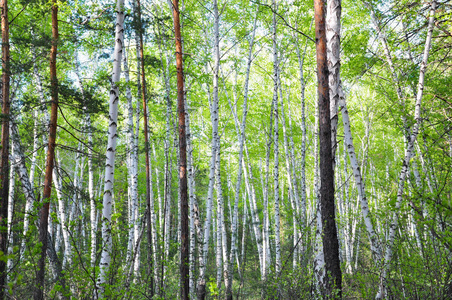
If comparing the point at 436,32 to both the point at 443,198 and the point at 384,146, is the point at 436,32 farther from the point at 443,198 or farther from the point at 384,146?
the point at 384,146

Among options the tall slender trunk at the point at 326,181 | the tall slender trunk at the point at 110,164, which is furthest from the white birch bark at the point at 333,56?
the tall slender trunk at the point at 110,164

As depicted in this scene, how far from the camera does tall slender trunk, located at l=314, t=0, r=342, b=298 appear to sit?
394 centimetres

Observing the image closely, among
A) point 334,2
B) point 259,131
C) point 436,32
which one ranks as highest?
point 259,131

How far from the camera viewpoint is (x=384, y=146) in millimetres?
20250

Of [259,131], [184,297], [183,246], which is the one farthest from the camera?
[259,131]

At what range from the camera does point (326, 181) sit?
4043 millimetres

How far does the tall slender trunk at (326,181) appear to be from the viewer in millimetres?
3936

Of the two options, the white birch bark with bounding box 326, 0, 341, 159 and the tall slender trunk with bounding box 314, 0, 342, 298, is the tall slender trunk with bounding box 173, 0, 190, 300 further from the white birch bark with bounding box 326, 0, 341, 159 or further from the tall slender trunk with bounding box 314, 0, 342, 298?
the white birch bark with bounding box 326, 0, 341, 159

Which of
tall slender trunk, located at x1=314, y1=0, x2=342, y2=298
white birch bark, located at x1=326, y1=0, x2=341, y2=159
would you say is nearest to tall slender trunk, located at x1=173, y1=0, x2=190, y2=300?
tall slender trunk, located at x1=314, y1=0, x2=342, y2=298

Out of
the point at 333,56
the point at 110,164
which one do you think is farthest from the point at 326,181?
the point at 110,164

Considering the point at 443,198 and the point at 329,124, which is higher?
the point at 329,124

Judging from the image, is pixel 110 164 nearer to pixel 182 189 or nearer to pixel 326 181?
pixel 182 189

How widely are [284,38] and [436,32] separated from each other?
594 cm

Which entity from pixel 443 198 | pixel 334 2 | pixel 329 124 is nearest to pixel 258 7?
pixel 334 2
